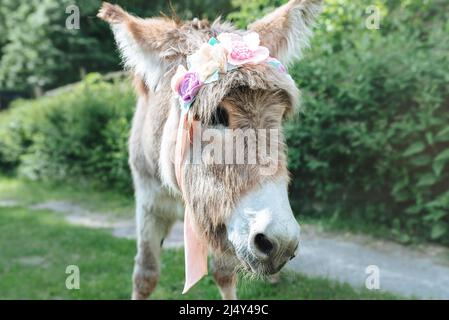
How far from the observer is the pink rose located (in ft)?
7.94

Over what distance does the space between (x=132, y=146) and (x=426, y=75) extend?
395cm

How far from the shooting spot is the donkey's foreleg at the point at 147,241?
3.93 m

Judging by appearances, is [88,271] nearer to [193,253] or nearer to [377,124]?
[193,253]

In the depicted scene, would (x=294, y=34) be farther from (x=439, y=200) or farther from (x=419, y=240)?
(x=419, y=240)

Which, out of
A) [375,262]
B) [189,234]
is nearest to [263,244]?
[189,234]

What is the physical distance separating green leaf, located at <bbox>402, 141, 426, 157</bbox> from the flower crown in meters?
4.03

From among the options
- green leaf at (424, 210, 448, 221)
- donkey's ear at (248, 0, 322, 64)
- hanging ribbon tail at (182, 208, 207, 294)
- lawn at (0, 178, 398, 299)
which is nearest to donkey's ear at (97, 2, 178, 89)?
donkey's ear at (248, 0, 322, 64)

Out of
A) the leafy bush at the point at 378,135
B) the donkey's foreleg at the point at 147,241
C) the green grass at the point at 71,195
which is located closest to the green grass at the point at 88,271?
the donkey's foreleg at the point at 147,241

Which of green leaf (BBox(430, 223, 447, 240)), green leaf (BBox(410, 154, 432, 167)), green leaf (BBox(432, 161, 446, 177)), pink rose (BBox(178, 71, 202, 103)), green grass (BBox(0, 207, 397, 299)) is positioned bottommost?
green grass (BBox(0, 207, 397, 299))

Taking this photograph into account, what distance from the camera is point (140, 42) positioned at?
279 centimetres

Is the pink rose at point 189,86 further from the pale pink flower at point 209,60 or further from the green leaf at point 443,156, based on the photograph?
the green leaf at point 443,156

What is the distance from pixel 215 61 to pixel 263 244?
96 centimetres

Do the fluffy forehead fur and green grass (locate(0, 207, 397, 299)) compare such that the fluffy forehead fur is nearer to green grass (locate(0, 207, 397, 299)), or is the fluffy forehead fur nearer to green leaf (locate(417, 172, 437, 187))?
green grass (locate(0, 207, 397, 299))
